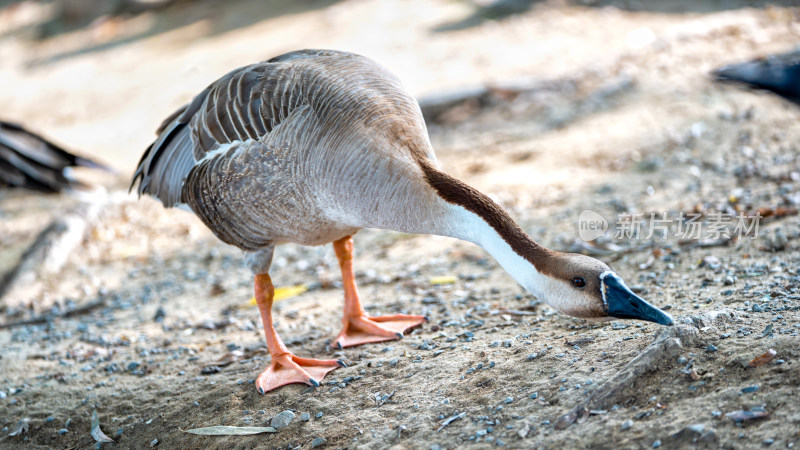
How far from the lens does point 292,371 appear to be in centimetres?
437

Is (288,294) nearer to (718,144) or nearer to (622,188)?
(622,188)

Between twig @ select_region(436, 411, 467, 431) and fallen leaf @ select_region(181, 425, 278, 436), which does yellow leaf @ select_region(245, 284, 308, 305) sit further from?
twig @ select_region(436, 411, 467, 431)

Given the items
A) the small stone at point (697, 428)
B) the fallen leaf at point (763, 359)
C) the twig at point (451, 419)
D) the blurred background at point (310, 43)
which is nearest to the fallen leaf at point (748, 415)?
the small stone at point (697, 428)

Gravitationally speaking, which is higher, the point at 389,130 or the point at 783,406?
the point at 389,130

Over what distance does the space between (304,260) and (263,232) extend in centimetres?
212

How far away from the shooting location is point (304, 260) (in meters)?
6.55

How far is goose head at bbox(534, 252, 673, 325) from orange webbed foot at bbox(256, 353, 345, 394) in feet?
4.91

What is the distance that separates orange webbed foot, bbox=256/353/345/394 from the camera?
4281 mm

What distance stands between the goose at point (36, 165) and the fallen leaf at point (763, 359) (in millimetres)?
6495

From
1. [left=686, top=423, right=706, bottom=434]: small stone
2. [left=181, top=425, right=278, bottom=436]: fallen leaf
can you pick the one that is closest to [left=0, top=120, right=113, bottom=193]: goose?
[left=181, top=425, right=278, bottom=436]: fallen leaf

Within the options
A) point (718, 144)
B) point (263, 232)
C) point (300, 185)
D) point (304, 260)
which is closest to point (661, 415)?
point (300, 185)

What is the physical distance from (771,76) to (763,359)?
2287 mm

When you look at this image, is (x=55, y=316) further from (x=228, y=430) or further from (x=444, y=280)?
(x=444, y=280)

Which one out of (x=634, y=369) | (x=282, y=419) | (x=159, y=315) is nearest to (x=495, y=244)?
(x=634, y=369)
